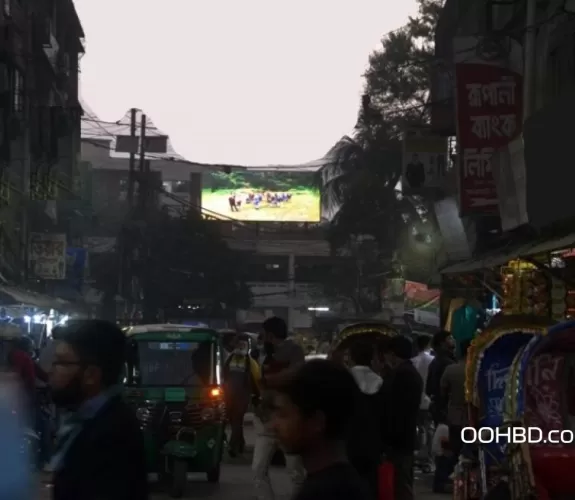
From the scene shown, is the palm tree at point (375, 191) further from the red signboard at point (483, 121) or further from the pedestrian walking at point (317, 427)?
the pedestrian walking at point (317, 427)

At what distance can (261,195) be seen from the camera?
8775 centimetres

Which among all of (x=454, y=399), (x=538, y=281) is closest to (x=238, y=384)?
(x=538, y=281)

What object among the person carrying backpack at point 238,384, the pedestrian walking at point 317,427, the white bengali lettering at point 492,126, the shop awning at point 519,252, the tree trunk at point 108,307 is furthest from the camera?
the tree trunk at point 108,307

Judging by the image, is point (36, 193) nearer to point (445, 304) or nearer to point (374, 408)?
point (445, 304)

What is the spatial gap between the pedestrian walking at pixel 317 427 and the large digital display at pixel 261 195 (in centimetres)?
8185

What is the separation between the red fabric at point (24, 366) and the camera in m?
17.3

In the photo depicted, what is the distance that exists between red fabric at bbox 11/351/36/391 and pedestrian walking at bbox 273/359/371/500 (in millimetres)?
13249

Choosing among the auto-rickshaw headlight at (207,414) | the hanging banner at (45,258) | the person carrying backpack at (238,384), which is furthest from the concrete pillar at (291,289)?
the auto-rickshaw headlight at (207,414)

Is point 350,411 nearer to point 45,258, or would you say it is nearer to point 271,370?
point 271,370

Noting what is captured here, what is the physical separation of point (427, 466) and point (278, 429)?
49.4 ft

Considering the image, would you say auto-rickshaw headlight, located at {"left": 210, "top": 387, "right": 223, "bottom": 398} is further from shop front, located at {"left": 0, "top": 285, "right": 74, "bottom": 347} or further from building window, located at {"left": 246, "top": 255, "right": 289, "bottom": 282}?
building window, located at {"left": 246, "top": 255, "right": 289, "bottom": 282}

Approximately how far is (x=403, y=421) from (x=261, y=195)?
7699cm

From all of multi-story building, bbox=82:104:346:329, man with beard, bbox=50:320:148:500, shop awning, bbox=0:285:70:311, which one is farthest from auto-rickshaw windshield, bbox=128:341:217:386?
multi-story building, bbox=82:104:346:329

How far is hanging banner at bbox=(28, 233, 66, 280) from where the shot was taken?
44.9 meters
